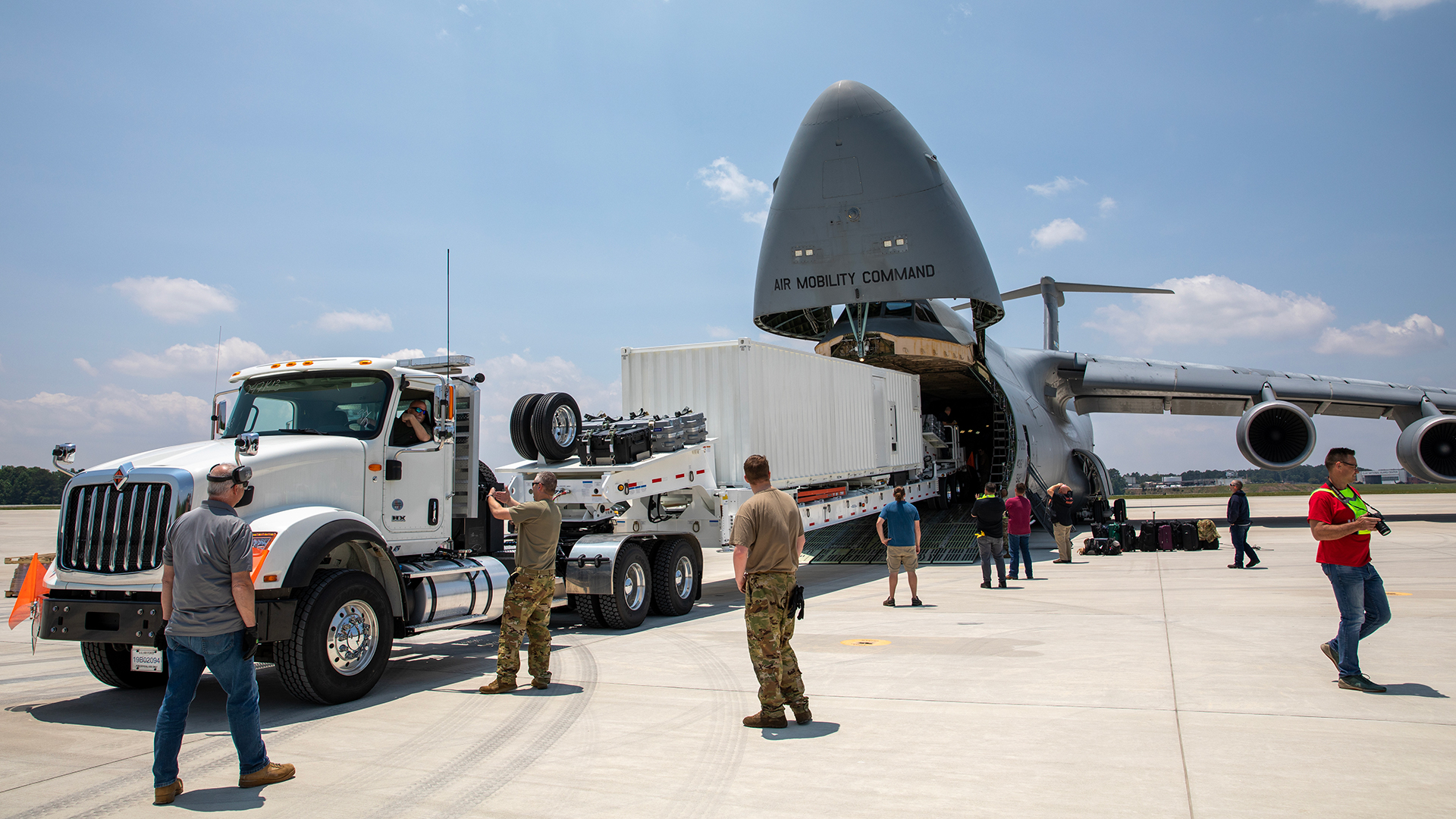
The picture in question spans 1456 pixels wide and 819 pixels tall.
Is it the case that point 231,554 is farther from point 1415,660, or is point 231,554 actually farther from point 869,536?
point 869,536

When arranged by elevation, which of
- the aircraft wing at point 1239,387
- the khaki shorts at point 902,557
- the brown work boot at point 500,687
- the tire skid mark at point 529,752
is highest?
the aircraft wing at point 1239,387

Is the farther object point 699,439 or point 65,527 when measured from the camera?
point 699,439

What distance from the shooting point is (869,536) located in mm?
19688

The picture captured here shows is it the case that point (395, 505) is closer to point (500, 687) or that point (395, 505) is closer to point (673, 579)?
point (500, 687)

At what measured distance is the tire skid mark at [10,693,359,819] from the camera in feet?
14.3

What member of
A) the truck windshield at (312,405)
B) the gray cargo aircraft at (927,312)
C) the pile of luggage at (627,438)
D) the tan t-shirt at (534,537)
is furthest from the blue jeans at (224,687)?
the gray cargo aircraft at (927,312)

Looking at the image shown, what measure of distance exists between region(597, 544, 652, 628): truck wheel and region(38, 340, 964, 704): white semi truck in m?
0.03

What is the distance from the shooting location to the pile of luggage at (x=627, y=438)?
34.4 ft

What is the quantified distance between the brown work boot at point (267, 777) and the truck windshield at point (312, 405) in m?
3.55

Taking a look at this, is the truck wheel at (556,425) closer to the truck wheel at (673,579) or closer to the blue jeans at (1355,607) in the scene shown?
the truck wheel at (673,579)

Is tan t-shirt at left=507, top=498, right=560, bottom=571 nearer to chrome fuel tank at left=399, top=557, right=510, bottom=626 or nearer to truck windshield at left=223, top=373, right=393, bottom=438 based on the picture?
chrome fuel tank at left=399, top=557, right=510, bottom=626

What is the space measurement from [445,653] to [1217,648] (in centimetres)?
732

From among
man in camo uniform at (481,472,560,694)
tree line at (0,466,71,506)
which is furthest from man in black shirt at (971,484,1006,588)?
tree line at (0,466,71,506)

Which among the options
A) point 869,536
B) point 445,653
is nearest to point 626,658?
point 445,653
